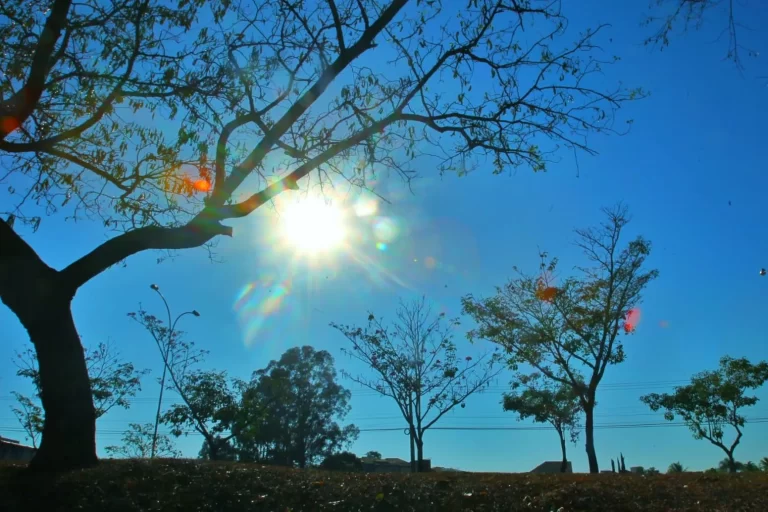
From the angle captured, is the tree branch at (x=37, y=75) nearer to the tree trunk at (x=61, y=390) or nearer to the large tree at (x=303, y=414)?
the tree trunk at (x=61, y=390)

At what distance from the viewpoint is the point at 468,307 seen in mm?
22703

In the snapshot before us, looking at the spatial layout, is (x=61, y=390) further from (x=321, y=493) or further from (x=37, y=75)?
(x=37, y=75)

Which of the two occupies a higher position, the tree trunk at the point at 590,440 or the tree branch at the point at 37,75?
the tree branch at the point at 37,75

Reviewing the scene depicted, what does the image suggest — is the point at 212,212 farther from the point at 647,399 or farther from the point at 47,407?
the point at 647,399

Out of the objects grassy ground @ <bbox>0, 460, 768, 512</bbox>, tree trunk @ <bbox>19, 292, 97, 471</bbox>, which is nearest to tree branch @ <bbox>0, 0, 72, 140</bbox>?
tree trunk @ <bbox>19, 292, 97, 471</bbox>

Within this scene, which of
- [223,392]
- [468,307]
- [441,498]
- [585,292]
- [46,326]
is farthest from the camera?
[223,392]

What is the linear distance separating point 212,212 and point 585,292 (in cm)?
1604

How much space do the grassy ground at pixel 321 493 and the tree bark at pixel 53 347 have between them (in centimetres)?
53

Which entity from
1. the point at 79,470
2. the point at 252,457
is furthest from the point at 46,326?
the point at 252,457

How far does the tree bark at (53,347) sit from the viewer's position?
315 inches

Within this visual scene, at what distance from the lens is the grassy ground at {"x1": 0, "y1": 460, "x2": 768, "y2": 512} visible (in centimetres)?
647

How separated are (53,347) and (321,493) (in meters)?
4.49

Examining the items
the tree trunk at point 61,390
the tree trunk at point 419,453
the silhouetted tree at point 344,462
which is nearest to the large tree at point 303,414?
the silhouetted tree at point 344,462

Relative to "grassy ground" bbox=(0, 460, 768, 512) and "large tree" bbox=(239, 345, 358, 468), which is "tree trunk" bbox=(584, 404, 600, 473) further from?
"large tree" bbox=(239, 345, 358, 468)
